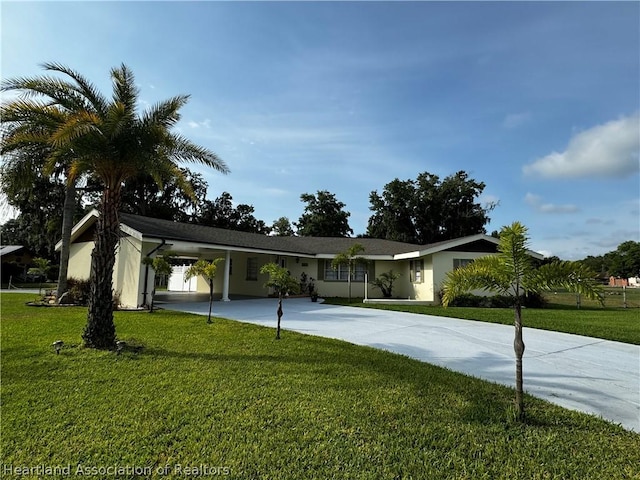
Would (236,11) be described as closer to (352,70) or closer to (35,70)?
(352,70)

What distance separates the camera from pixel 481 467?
9.29 feet

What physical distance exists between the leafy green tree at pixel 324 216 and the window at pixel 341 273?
16.5 metres

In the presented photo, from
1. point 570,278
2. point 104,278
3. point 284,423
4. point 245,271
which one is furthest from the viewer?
point 245,271

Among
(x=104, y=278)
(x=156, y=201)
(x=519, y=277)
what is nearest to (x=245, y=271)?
(x=104, y=278)

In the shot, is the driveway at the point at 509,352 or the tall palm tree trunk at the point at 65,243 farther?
the tall palm tree trunk at the point at 65,243

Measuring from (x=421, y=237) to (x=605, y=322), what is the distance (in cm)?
2731

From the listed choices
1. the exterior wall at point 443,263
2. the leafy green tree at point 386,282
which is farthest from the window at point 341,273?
the exterior wall at point 443,263

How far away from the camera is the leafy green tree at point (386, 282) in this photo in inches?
754

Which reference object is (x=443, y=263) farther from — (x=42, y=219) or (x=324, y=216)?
(x=42, y=219)

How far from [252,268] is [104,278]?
14402 mm

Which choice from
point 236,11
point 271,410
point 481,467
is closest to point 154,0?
point 236,11

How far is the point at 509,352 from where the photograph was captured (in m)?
6.82

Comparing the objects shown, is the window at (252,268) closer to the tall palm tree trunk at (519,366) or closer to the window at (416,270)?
the window at (416,270)

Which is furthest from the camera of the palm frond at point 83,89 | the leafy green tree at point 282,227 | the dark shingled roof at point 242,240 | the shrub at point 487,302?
the leafy green tree at point 282,227
